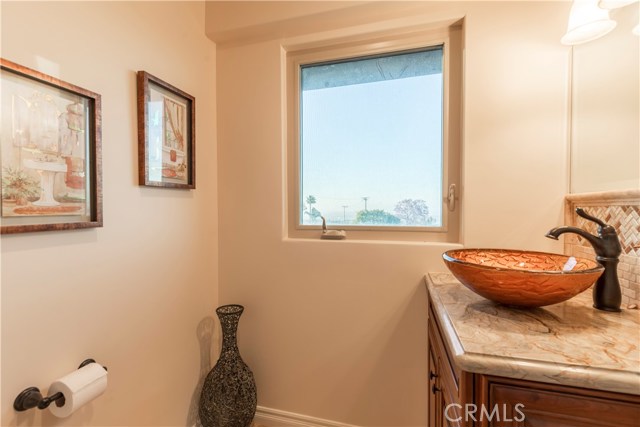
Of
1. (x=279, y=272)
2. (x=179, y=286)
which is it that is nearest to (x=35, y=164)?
(x=179, y=286)

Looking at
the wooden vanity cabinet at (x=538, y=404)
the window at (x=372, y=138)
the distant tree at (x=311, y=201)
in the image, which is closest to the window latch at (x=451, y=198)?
the window at (x=372, y=138)

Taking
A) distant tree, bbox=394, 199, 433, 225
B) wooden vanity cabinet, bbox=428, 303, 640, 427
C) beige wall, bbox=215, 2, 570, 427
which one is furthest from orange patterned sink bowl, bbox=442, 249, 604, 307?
distant tree, bbox=394, 199, 433, 225

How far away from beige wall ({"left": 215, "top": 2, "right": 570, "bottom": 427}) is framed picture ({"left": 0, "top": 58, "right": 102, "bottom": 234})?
725mm

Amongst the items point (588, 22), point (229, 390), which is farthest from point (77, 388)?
point (588, 22)

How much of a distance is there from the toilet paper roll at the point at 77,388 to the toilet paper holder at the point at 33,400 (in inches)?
0.6

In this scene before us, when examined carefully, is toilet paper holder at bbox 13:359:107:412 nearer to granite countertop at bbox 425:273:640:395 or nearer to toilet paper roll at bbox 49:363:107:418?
toilet paper roll at bbox 49:363:107:418

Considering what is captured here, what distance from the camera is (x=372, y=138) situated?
155 cm

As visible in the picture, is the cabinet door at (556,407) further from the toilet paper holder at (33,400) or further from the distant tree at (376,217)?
the toilet paper holder at (33,400)

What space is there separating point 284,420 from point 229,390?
0.39 m

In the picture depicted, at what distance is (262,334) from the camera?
5.32 ft

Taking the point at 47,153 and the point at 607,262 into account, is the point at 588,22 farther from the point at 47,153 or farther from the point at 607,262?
the point at 47,153

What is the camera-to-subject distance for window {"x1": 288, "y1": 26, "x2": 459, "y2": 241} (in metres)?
1.46

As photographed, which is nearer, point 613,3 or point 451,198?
point 613,3

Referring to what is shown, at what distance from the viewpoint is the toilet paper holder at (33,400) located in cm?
81
